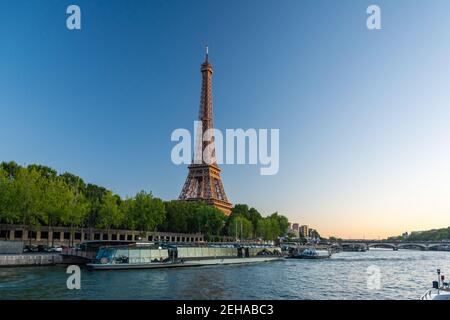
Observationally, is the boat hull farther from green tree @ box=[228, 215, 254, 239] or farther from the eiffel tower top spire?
the eiffel tower top spire

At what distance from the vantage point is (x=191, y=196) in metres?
164

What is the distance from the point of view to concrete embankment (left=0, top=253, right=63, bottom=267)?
49472mm

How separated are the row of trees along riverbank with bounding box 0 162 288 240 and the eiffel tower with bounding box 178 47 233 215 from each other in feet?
31.4

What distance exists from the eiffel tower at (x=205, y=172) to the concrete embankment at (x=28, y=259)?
102463mm

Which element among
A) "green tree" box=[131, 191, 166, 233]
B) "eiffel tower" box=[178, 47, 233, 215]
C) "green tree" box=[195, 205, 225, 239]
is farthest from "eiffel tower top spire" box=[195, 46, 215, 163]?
"green tree" box=[131, 191, 166, 233]

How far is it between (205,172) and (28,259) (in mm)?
114241

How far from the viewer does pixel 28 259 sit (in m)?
52.3

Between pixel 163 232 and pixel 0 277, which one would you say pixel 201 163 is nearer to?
pixel 163 232

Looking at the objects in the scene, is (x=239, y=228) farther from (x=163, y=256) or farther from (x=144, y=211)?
(x=163, y=256)

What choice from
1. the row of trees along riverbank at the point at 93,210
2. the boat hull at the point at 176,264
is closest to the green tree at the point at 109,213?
the row of trees along riverbank at the point at 93,210

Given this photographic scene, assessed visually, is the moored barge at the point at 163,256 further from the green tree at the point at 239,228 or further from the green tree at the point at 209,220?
the green tree at the point at 239,228

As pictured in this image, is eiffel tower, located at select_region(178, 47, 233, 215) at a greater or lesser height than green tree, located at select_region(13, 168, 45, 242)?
greater

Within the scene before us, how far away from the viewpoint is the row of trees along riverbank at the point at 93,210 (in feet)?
226

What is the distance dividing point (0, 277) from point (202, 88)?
138510mm
